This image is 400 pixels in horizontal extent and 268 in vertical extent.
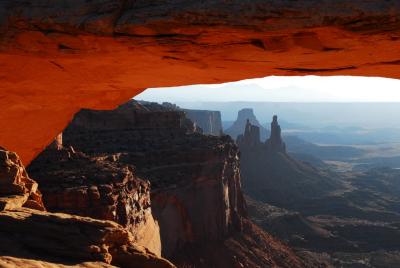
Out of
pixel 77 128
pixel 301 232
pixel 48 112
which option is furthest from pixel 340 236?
pixel 48 112

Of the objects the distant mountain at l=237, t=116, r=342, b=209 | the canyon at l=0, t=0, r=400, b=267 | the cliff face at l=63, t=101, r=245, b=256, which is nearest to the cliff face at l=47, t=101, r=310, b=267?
the cliff face at l=63, t=101, r=245, b=256

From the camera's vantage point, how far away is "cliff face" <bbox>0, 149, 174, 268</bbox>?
998 cm

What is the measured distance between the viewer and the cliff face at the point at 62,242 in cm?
998

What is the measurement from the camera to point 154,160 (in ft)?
145

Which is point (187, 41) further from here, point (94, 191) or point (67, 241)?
point (94, 191)

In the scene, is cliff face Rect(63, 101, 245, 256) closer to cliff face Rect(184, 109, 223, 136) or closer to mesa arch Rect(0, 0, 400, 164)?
mesa arch Rect(0, 0, 400, 164)

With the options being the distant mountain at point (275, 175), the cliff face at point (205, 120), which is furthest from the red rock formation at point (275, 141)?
the cliff face at point (205, 120)

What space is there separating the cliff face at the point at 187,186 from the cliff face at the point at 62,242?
26.7 m

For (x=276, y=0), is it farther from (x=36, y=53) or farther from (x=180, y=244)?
(x=180, y=244)

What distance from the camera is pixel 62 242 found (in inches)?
421

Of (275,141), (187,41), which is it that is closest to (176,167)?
(187,41)

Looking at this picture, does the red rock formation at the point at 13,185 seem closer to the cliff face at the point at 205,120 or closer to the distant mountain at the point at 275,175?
the distant mountain at the point at 275,175

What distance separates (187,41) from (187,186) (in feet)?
117

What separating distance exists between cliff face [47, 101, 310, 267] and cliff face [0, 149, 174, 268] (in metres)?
26.7
